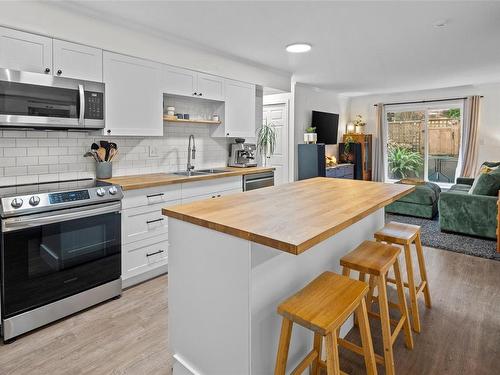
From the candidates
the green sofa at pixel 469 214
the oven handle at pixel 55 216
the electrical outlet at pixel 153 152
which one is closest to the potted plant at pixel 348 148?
the green sofa at pixel 469 214

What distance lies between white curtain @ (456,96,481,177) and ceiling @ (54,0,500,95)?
170cm

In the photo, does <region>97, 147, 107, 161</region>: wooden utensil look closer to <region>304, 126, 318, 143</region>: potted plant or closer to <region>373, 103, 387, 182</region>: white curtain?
<region>304, 126, 318, 143</region>: potted plant

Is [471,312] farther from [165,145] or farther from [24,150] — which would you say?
[24,150]

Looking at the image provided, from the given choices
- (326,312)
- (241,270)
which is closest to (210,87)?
(241,270)

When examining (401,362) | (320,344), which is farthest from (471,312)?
(320,344)

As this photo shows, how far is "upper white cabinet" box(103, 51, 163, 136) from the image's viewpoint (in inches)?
120

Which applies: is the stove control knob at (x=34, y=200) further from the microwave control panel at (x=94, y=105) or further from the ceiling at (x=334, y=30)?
the ceiling at (x=334, y=30)

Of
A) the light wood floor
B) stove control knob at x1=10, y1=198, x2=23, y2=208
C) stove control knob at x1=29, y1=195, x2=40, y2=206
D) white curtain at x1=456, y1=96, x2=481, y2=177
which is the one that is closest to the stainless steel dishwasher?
the light wood floor

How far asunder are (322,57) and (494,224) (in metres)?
3.16

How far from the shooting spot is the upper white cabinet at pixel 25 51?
2.39 meters

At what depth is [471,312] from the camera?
256 cm

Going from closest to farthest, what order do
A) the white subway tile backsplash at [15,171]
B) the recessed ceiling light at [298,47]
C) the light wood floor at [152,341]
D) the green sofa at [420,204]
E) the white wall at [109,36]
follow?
the light wood floor at [152,341]
the white wall at [109,36]
the white subway tile backsplash at [15,171]
the recessed ceiling light at [298,47]
the green sofa at [420,204]

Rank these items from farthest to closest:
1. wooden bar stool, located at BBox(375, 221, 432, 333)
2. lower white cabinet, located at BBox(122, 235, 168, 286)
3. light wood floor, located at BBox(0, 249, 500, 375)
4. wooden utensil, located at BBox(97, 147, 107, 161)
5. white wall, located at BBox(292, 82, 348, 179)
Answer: white wall, located at BBox(292, 82, 348, 179) < wooden utensil, located at BBox(97, 147, 107, 161) < lower white cabinet, located at BBox(122, 235, 168, 286) < wooden bar stool, located at BBox(375, 221, 432, 333) < light wood floor, located at BBox(0, 249, 500, 375)

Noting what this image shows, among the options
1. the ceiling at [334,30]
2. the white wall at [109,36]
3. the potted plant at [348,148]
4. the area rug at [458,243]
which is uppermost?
the ceiling at [334,30]
